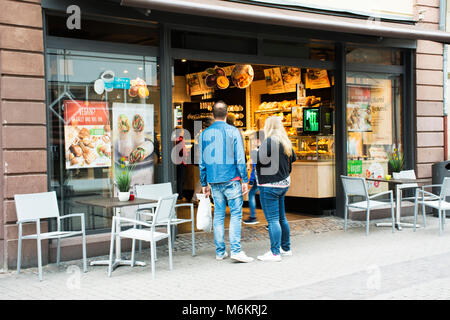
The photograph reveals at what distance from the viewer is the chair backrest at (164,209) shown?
657 cm

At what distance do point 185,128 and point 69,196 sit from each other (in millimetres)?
8546

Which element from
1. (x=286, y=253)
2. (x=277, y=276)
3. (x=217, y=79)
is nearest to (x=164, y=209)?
(x=277, y=276)

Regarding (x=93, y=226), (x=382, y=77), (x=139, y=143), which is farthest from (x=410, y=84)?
(x=93, y=226)

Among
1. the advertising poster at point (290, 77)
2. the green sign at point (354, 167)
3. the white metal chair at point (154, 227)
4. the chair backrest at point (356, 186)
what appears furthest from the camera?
the advertising poster at point (290, 77)

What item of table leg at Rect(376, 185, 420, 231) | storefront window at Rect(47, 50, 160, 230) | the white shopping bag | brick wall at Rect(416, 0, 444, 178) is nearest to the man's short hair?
the white shopping bag

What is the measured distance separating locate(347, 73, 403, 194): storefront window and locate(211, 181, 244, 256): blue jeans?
452 cm

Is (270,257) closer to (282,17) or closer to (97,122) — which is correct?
(97,122)

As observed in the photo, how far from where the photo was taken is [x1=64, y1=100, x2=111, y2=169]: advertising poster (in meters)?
7.93

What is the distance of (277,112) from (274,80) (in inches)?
31.3

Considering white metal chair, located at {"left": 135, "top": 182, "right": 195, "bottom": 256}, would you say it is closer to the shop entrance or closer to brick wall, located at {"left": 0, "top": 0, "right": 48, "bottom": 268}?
brick wall, located at {"left": 0, "top": 0, "right": 48, "bottom": 268}

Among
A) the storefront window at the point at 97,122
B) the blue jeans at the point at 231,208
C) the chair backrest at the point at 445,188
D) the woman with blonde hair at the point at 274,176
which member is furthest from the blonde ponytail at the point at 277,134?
the chair backrest at the point at 445,188

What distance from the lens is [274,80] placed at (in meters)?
13.8

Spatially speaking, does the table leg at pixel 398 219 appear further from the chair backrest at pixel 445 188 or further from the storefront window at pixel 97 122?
the storefront window at pixel 97 122

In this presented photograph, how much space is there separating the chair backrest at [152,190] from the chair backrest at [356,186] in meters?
3.10
